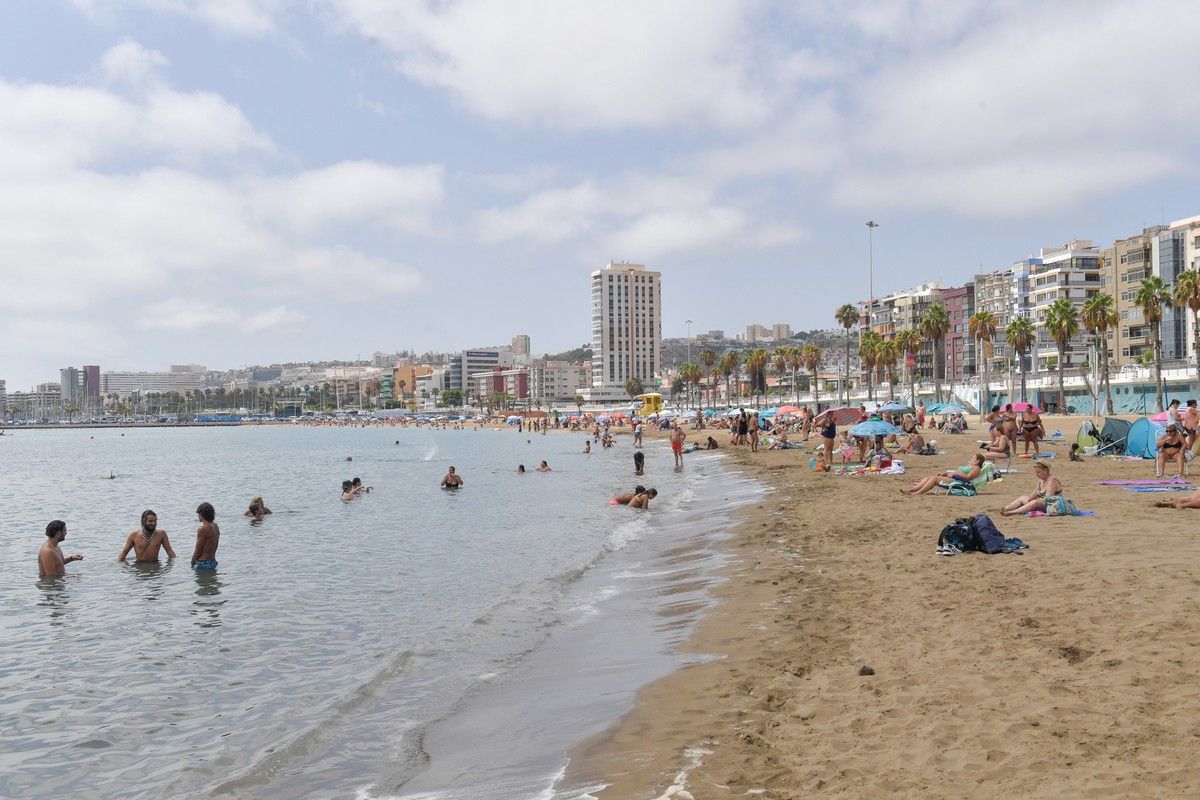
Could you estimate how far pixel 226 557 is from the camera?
1725 centimetres

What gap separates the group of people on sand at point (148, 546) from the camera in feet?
48.1

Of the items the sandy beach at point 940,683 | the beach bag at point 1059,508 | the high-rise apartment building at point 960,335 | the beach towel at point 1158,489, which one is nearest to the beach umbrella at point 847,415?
the beach towel at point 1158,489

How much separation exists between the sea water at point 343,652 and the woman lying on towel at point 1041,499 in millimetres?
5132

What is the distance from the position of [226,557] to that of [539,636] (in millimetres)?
9497

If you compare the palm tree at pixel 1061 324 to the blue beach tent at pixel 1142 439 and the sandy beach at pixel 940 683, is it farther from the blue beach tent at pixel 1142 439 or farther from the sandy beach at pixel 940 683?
the sandy beach at pixel 940 683

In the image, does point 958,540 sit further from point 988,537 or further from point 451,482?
point 451,482

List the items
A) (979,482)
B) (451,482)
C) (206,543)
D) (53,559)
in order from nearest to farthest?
(53,559) → (206,543) → (979,482) → (451,482)

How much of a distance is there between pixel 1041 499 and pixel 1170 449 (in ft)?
25.3

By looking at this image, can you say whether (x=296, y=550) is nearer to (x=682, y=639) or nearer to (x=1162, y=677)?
(x=682, y=639)

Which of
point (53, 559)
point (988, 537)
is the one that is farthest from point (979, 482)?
point (53, 559)

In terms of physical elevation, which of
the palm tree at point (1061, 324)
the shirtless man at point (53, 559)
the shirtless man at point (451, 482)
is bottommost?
the shirtless man at point (451, 482)

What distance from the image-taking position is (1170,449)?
1978cm

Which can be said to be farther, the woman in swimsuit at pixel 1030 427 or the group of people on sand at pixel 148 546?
the woman in swimsuit at pixel 1030 427

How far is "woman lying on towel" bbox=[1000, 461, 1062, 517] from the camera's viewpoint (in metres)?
14.4
